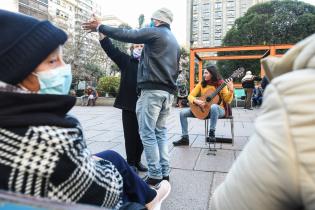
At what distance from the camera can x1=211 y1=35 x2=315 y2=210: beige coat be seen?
744 mm

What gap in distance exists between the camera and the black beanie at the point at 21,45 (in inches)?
51.0

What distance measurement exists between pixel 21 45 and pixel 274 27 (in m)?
37.5

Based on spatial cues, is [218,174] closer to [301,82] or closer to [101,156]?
[101,156]

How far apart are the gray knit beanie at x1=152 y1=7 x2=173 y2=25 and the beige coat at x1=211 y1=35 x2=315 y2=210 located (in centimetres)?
274

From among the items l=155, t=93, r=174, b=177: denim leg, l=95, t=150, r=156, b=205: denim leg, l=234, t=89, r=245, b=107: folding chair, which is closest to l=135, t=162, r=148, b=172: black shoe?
l=155, t=93, r=174, b=177: denim leg

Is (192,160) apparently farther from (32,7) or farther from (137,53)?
(32,7)

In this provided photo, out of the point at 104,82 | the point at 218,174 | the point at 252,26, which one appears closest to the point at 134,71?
the point at 218,174

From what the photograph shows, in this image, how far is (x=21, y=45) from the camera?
1304 millimetres

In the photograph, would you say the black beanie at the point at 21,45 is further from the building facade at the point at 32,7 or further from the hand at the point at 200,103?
the building facade at the point at 32,7

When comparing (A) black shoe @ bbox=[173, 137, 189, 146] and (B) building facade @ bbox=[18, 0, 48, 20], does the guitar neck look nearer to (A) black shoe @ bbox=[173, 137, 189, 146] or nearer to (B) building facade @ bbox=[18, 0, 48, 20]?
(A) black shoe @ bbox=[173, 137, 189, 146]

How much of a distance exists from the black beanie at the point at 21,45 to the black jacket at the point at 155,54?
1.89 m

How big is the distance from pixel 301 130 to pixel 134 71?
3.41 m

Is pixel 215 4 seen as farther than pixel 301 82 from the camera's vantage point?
Yes

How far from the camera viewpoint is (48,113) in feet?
4.44
